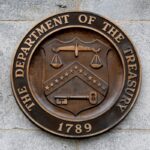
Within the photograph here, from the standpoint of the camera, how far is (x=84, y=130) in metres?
9.26

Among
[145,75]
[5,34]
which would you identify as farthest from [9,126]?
[145,75]

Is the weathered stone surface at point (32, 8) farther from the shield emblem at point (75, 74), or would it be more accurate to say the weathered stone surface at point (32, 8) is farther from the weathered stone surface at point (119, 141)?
the weathered stone surface at point (119, 141)

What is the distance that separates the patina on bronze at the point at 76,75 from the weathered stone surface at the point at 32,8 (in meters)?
0.12

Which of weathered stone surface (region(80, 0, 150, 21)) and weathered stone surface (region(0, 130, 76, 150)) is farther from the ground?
weathered stone surface (region(80, 0, 150, 21))

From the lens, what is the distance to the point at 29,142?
9258mm

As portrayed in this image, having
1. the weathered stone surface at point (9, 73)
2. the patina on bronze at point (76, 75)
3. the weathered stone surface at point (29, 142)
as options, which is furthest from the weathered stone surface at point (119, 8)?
the weathered stone surface at point (29, 142)

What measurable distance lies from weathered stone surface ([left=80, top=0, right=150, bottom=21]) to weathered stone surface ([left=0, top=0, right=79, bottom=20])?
0.18 metres

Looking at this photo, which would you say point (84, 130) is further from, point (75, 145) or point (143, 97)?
point (143, 97)

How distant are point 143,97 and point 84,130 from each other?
78 centimetres

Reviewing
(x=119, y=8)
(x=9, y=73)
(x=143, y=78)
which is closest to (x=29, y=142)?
(x=9, y=73)

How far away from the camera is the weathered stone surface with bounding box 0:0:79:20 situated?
31.2 feet

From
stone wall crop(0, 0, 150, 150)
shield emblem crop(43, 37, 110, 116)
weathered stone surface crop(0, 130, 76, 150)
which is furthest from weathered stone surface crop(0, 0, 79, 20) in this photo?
weathered stone surface crop(0, 130, 76, 150)

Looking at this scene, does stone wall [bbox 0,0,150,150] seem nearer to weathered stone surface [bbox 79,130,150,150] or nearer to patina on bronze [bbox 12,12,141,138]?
weathered stone surface [bbox 79,130,150,150]

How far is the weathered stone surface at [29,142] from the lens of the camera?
9.25 metres
